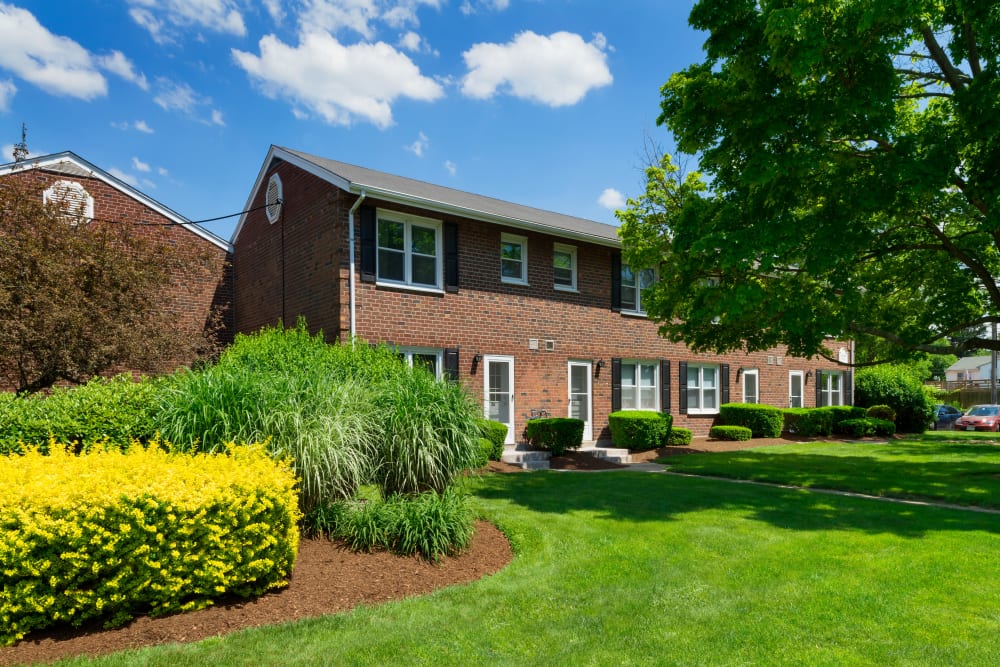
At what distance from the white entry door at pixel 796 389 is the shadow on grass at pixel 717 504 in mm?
14818

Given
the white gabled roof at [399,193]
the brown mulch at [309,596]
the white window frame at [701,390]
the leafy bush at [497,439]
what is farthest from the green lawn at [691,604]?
the white window frame at [701,390]

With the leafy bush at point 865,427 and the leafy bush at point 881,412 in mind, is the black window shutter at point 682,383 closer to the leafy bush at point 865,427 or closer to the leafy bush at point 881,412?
the leafy bush at point 865,427

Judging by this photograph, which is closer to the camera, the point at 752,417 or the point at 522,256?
the point at 522,256

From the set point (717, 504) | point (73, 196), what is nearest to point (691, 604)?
point (717, 504)

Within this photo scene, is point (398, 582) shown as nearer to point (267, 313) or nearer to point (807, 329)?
point (807, 329)

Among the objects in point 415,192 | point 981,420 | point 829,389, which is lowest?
point 981,420

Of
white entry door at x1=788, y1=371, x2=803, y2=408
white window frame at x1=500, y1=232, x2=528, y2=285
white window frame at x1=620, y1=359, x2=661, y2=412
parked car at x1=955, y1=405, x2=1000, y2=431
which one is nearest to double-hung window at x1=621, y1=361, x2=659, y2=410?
white window frame at x1=620, y1=359, x2=661, y2=412

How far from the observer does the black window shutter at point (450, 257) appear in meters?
14.6

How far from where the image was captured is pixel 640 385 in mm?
18797

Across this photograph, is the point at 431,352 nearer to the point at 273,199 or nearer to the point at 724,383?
the point at 273,199

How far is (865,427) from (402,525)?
22.3m

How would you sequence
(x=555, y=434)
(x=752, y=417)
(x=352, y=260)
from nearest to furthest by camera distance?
(x=352, y=260) < (x=555, y=434) < (x=752, y=417)

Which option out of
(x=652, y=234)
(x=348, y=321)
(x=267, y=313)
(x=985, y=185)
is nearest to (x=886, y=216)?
(x=985, y=185)

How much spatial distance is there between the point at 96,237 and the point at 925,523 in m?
14.1
